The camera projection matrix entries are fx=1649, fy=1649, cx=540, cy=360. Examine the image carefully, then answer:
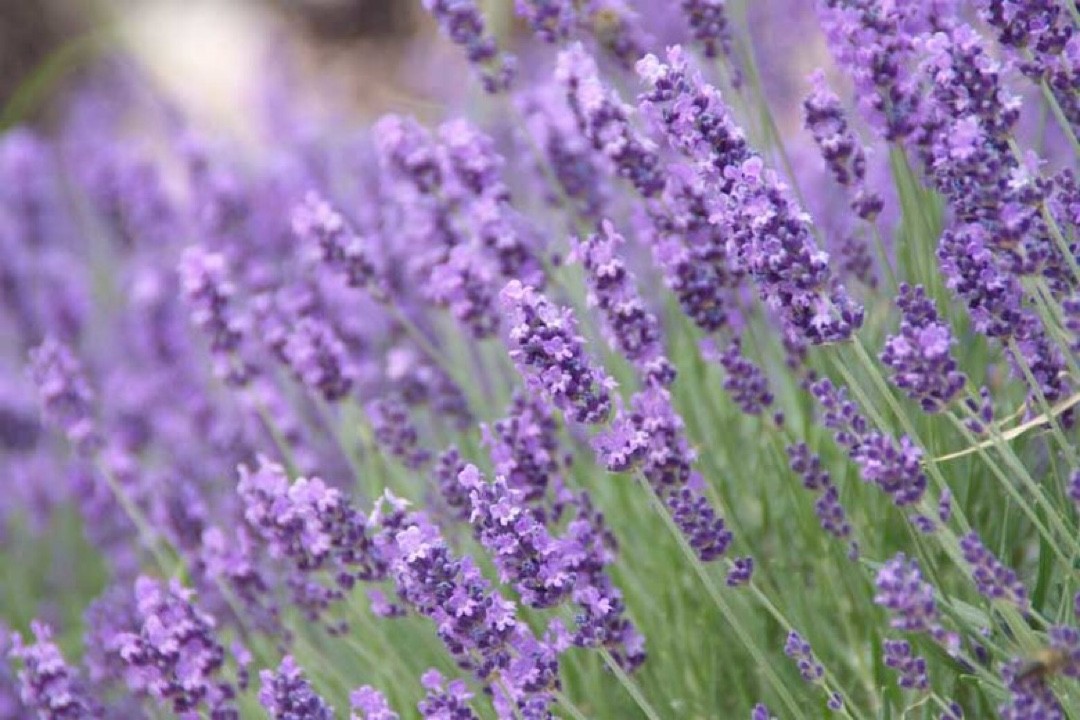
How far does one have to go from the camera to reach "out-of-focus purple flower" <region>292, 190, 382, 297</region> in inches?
113

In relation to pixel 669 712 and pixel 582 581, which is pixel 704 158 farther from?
pixel 669 712

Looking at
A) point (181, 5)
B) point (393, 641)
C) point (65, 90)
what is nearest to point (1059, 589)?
point (393, 641)

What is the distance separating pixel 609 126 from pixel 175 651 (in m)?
0.99

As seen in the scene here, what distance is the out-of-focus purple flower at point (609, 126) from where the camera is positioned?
2.44 metres

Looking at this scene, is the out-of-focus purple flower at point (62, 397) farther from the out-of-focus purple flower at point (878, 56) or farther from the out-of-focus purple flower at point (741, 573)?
the out-of-focus purple flower at point (878, 56)

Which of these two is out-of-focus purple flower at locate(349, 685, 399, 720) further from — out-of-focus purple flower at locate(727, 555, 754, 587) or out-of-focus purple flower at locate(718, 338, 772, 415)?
out-of-focus purple flower at locate(718, 338, 772, 415)

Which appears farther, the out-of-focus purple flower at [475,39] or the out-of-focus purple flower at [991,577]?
the out-of-focus purple flower at [475,39]

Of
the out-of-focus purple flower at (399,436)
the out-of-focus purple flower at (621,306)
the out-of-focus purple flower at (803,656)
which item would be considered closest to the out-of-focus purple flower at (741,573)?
the out-of-focus purple flower at (803,656)

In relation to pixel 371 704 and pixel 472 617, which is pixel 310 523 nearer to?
pixel 371 704

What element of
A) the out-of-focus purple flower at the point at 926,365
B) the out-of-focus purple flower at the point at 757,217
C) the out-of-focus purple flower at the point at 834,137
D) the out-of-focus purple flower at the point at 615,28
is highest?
the out-of-focus purple flower at the point at 615,28

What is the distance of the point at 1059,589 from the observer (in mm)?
2260

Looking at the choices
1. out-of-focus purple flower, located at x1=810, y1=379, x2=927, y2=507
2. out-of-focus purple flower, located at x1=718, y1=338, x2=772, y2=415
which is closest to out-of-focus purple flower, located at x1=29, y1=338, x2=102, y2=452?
out-of-focus purple flower, located at x1=718, y1=338, x2=772, y2=415

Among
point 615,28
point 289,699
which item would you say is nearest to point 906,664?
point 289,699

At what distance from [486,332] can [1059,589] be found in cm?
108
